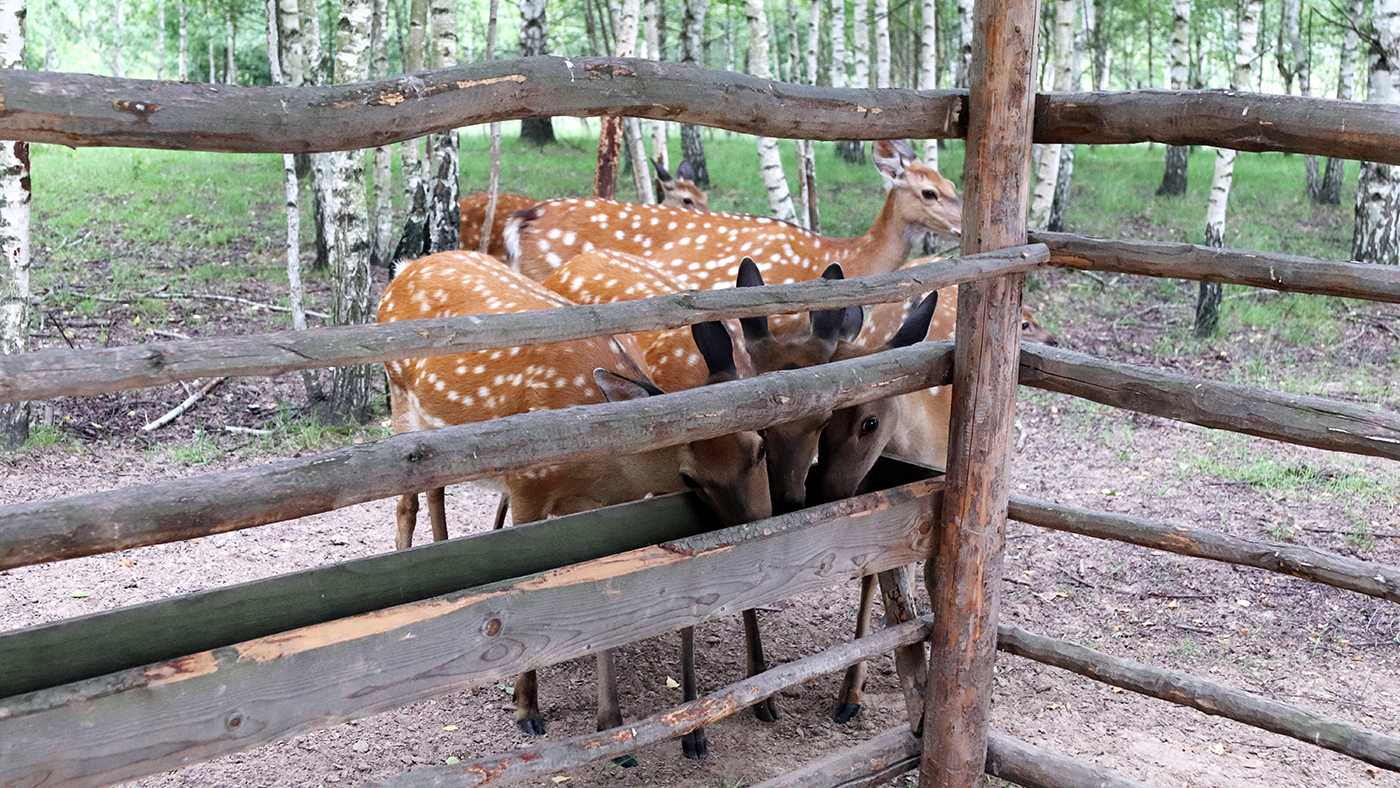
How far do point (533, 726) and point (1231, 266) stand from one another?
2860mm

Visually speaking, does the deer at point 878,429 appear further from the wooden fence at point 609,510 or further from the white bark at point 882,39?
the white bark at point 882,39

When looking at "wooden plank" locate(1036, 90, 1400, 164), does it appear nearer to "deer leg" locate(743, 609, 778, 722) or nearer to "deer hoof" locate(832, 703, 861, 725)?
"deer leg" locate(743, 609, 778, 722)

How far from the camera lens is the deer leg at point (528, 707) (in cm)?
417

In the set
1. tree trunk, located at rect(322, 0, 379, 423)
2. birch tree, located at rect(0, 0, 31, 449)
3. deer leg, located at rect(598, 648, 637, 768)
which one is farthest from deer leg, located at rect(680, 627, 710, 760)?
birch tree, located at rect(0, 0, 31, 449)

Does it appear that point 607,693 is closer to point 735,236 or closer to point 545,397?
point 545,397

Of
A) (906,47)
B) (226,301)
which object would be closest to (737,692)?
(226,301)

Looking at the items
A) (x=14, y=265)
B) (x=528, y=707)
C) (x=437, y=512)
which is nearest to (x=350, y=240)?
(x=14, y=265)

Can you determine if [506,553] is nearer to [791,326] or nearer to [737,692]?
[737,692]

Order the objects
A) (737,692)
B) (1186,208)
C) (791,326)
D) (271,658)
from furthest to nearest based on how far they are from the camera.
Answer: (1186,208), (791,326), (737,692), (271,658)

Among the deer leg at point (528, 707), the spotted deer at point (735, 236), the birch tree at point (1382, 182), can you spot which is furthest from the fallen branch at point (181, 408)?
the birch tree at point (1382, 182)

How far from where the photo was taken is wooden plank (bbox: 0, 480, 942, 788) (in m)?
1.95

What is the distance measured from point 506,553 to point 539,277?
5108 mm

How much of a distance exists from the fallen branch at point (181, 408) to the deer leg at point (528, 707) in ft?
11.6

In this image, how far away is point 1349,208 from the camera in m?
16.8
